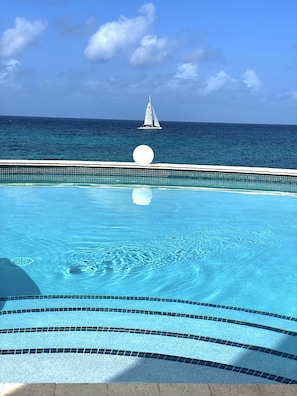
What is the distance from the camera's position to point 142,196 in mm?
9695

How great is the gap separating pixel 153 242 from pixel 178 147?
106 feet

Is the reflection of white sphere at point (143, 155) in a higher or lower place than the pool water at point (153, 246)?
higher

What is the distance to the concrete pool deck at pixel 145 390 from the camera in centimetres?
238

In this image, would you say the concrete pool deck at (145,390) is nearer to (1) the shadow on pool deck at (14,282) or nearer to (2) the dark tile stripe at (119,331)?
(2) the dark tile stripe at (119,331)

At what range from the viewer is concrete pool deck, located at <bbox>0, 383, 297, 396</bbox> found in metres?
2.38

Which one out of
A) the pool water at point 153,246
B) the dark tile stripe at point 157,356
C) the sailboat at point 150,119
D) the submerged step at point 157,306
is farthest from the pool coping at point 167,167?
the sailboat at point 150,119

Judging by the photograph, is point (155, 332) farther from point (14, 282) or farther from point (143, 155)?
point (143, 155)

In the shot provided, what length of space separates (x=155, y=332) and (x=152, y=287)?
3.58 ft

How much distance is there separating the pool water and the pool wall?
5.17 ft

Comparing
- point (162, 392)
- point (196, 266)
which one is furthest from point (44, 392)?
point (196, 266)

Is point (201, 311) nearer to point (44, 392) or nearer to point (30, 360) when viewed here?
point (30, 360)

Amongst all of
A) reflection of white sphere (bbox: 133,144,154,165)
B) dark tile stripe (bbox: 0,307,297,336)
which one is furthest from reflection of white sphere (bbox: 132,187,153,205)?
dark tile stripe (bbox: 0,307,297,336)

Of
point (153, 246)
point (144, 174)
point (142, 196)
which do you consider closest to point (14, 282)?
point (153, 246)

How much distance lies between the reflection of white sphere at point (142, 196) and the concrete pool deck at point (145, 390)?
6512 millimetres
